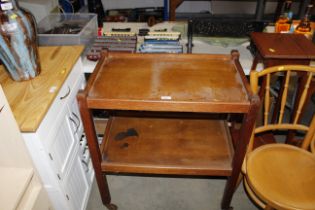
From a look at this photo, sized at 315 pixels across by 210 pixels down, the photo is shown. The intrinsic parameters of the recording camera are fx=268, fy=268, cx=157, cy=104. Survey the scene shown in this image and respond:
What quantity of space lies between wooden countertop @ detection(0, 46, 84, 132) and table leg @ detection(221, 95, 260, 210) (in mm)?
745

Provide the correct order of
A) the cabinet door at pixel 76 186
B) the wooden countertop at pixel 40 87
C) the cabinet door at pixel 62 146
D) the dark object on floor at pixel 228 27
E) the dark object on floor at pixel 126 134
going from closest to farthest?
1. the wooden countertop at pixel 40 87
2. the cabinet door at pixel 62 146
3. the cabinet door at pixel 76 186
4. the dark object on floor at pixel 126 134
5. the dark object on floor at pixel 228 27

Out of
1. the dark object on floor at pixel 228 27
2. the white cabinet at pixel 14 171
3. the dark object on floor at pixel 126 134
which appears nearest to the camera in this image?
the white cabinet at pixel 14 171

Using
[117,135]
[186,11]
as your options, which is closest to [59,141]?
[117,135]

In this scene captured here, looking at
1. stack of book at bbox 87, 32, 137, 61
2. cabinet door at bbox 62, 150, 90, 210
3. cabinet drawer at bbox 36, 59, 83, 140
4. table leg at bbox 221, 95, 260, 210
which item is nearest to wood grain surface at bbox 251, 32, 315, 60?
table leg at bbox 221, 95, 260, 210

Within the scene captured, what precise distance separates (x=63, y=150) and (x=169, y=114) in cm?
66

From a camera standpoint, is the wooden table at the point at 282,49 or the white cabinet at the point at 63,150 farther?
the wooden table at the point at 282,49

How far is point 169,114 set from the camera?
1.59 metres

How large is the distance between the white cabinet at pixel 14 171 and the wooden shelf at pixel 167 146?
39 centimetres

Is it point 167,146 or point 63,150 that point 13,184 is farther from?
point 167,146

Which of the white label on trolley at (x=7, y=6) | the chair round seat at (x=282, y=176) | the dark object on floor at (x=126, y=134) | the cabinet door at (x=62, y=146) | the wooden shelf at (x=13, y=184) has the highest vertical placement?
the white label on trolley at (x=7, y=6)

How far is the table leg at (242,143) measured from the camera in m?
0.98

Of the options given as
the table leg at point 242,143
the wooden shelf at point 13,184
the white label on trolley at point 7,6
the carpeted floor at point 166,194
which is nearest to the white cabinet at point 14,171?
the wooden shelf at point 13,184

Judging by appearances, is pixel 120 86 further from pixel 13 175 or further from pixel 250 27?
pixel 250 27

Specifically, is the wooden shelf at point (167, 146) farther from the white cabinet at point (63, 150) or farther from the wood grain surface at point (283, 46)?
the wood grain surface at point (283, 46)
